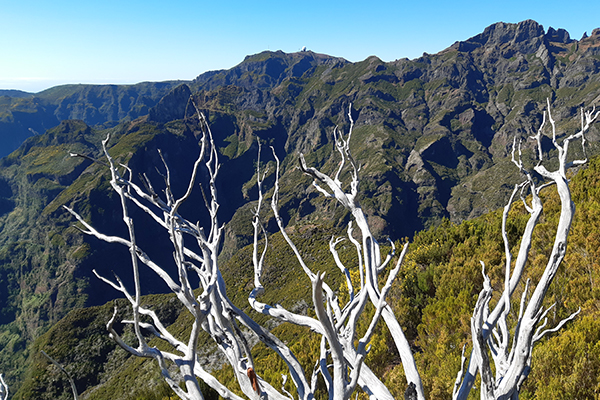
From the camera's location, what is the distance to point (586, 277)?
6152 mm

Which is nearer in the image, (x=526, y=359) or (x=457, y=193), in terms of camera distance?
(x=526, y=359)

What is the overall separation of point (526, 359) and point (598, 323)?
10.4 ft

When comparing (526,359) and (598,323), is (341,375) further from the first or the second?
(598,323)

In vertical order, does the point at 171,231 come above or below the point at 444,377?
above

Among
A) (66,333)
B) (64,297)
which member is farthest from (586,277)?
(64,297)

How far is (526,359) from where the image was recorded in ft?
9.00

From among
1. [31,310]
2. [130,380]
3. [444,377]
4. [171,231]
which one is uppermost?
[171,231]

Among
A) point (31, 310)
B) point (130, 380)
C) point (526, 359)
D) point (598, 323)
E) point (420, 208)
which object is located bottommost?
point (31, 310)

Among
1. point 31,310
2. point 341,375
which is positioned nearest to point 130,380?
point 341,375

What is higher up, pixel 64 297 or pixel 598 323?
pixel 598 323

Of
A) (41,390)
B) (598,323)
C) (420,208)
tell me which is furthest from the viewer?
(420,208)

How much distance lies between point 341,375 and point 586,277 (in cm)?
675

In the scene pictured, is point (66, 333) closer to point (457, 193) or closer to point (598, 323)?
point (598, 323)

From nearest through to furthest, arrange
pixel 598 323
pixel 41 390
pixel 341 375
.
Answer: pixel 341 375
pixel 598 323
pixel 41 390
